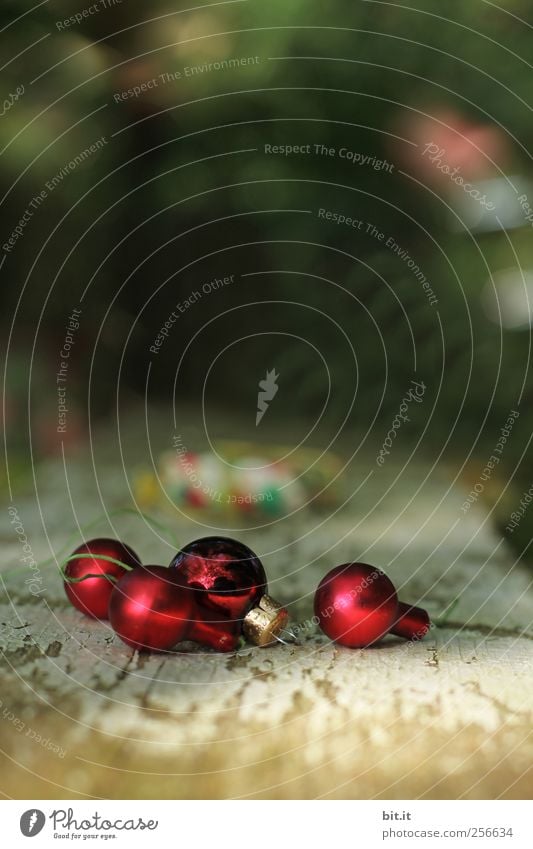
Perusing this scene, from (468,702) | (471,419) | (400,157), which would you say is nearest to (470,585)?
(468,702)

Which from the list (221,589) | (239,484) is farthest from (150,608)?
(239,484)

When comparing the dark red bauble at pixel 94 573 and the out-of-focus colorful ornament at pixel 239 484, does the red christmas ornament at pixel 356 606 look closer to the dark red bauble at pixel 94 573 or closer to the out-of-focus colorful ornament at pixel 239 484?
the dark red bauble at pixel 94 573

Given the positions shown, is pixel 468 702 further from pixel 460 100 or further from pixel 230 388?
pixel 230 388

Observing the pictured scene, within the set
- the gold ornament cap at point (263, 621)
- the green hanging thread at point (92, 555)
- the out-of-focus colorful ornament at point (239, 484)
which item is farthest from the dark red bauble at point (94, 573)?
the out-of-focus colorful ornament at point (239, 484)

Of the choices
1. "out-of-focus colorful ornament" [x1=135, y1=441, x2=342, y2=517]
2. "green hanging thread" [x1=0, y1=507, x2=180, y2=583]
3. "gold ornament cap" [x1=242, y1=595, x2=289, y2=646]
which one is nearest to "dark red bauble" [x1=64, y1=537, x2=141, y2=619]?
"green hanging thread" [x1=0, y1=507, x2=180, y2=583]

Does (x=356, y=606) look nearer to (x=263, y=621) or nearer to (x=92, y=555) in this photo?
(x=263, y=621)

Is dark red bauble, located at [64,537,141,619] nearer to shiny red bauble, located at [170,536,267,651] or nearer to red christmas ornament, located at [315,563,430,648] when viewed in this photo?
shiny red bauble, located at [170,536,267,651]

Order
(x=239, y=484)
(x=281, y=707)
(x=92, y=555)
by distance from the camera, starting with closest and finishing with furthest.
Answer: (x=281, y=707), (x=92, y=555), (x=239, y=484)
